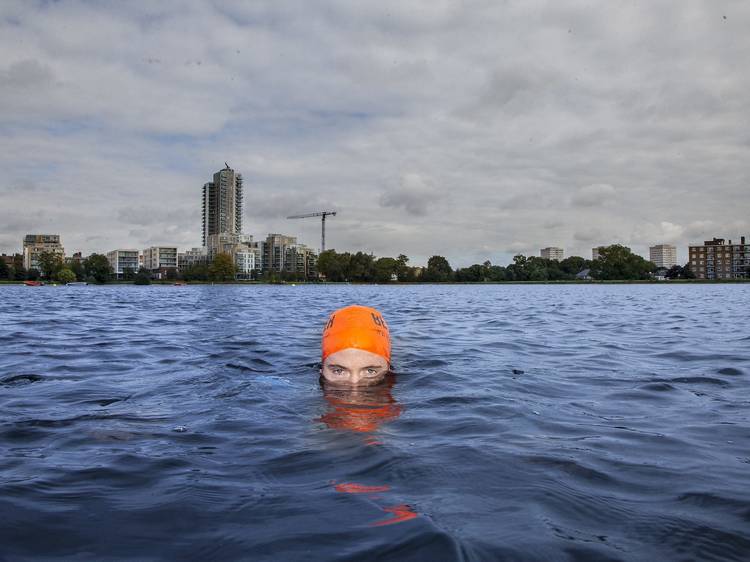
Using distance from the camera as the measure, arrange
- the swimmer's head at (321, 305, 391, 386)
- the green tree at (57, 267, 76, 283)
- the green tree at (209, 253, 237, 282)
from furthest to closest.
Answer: the green tree at (209, 253, 237, 282), the green tree at (57, 267, 76, 283), the swimmer's head at (321, 305, 391, 386)

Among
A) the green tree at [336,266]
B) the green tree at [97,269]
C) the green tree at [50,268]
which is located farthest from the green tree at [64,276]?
the green tree at [336,266]

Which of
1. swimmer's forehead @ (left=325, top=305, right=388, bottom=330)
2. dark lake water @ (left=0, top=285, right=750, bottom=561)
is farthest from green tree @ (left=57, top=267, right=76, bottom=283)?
swimmer's forehead @ (left=325, top=305, right=388, bottom=330)

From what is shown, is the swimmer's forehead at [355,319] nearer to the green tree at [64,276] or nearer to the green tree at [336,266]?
the green tree at [64,276]

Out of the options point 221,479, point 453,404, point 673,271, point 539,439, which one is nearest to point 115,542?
point 221,479

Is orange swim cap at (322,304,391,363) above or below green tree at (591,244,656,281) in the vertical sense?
below

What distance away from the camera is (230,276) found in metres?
174

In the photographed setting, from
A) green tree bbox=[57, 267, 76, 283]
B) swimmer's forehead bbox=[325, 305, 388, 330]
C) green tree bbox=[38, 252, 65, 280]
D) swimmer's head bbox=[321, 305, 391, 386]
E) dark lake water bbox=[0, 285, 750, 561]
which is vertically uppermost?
green tree bbox=[38, 252, 65, 280]

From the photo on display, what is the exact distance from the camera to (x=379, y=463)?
444 centimetres

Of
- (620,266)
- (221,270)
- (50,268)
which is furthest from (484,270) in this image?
(50,268)

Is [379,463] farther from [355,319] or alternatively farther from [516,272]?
[516,272]

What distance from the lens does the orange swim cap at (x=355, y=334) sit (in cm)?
756

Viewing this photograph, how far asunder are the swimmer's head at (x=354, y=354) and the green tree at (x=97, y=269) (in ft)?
489

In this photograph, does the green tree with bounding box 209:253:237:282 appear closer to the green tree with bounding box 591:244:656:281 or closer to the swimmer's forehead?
the green tree with bounding box 591:244:656:281

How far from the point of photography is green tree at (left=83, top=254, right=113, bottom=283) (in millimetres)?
141500
